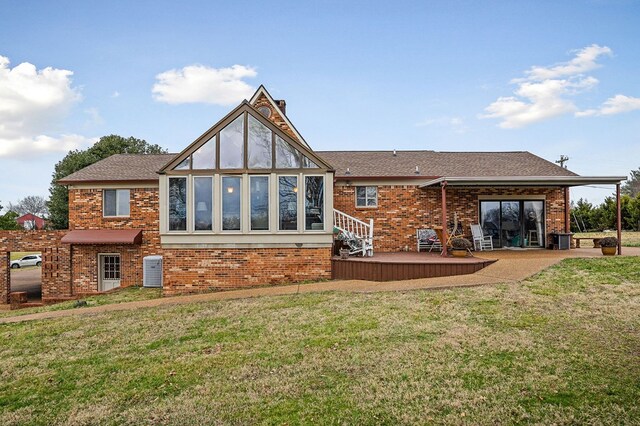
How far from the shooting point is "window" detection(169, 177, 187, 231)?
11.1m

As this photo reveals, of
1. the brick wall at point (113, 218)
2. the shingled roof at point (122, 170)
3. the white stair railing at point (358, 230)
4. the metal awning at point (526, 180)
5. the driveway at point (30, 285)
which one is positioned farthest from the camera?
the driveway at point (30, 285)

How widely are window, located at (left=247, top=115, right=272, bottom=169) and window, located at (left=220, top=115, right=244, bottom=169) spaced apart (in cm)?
25

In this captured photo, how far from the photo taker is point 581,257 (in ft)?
37.4

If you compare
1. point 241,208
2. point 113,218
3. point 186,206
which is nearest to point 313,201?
point 241,208

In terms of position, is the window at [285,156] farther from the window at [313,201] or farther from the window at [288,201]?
the window at [313,201]

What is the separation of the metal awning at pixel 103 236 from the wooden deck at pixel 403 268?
27.8 ft

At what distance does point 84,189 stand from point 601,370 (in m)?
17.0

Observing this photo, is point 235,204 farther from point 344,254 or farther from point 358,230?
point 358,230

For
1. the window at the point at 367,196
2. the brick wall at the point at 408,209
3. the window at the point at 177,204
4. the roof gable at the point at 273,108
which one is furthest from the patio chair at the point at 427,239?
the window at the point at 177,204

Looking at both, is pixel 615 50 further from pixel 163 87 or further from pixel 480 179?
pixel 163 87

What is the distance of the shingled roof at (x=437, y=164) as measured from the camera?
49.7 ft

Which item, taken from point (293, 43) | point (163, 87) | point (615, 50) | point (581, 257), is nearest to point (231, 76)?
point (163, 87)

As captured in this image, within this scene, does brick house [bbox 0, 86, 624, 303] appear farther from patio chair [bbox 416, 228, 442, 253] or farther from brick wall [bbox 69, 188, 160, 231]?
patio chair [bbox 416, 228, 442, 253]

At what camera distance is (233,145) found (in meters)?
11.2
